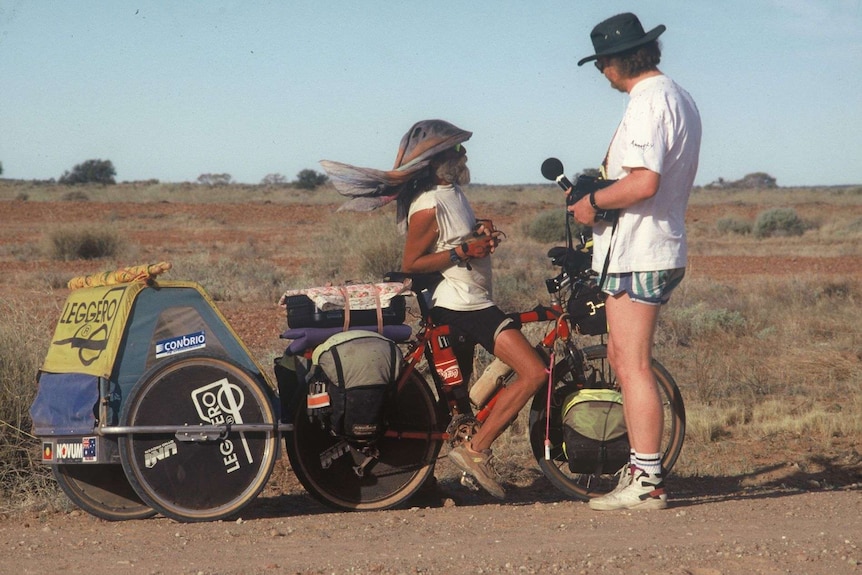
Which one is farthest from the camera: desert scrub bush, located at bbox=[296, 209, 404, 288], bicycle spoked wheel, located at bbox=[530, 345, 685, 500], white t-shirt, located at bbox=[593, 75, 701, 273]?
desert scrub bush, located at bbox=[296, 209, 404, 288]

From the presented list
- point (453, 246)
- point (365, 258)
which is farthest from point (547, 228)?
point (453, 246)

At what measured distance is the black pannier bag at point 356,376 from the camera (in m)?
5.03

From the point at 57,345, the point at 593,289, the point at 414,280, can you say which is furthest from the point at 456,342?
the point at 57,345

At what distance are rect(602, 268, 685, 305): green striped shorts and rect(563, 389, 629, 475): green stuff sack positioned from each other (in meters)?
0.75

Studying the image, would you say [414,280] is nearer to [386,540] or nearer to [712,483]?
[386,540]

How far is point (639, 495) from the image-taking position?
5.08 metres

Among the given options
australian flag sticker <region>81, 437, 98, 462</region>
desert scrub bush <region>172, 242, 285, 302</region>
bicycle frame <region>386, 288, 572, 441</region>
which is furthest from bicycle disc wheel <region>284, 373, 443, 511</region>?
desert scrub bush <region>172, 242, 285, 302</region>

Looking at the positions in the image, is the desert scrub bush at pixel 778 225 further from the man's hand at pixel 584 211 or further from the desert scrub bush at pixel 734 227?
the man's hand at pixel 584 211

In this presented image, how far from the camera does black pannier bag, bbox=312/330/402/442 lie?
503 cm

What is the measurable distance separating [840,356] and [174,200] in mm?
46321

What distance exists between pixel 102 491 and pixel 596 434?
2.49 meters

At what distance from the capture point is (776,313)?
13.1m

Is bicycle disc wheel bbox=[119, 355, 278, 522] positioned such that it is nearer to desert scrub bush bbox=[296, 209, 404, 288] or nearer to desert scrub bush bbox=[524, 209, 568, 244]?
desert scrub bush bbox=[296, 209, 404, 288]

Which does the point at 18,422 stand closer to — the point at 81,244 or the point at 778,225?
the point at 81,244
